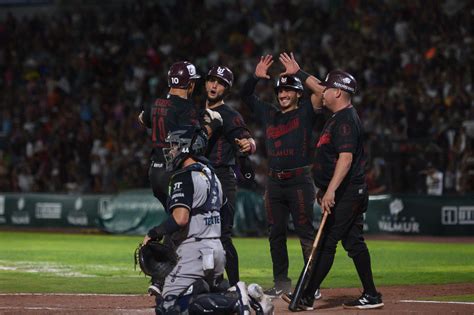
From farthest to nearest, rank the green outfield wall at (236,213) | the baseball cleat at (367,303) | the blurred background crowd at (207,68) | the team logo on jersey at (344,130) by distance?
Result: the blurred background crowd at (207,68)
the green outfield wall at (236,213)
the baseball cleat at (367,303)
the team logo on jersey at (344,130)

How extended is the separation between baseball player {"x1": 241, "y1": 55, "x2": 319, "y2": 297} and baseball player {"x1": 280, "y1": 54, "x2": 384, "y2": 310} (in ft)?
2.77

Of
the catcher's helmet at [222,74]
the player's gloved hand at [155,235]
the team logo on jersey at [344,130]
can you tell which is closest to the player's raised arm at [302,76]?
the catcher's helmet at [222,74]

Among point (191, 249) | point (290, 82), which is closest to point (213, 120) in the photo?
point (290, 82)

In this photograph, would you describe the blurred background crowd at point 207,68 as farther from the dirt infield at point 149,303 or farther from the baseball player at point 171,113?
the baseball player at point 171,113

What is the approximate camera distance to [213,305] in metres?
8.00

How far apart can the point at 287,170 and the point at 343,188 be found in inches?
47.0

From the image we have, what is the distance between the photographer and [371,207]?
851 inches

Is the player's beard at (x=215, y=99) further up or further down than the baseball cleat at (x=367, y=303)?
further up

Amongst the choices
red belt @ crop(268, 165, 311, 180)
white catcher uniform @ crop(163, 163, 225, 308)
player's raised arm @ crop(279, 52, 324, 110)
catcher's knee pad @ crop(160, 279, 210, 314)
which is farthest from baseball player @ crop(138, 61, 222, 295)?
catcher's knee pad @ crop(160, 279, 210, 314)

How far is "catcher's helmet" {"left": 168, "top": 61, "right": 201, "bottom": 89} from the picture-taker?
1021 centimetres

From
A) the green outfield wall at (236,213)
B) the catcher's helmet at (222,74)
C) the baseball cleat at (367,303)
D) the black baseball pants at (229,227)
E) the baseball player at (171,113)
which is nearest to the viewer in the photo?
the baseball cleat at (367,303)

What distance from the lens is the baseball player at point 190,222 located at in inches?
317

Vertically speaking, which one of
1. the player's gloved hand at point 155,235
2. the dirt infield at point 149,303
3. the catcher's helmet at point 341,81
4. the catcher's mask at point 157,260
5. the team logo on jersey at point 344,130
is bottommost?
the dirt infield at point 149,303

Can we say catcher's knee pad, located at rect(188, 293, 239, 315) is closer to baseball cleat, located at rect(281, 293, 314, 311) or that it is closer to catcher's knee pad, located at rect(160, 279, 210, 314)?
catcher's knee pad, located at rect(160, 279, 210, 314)
